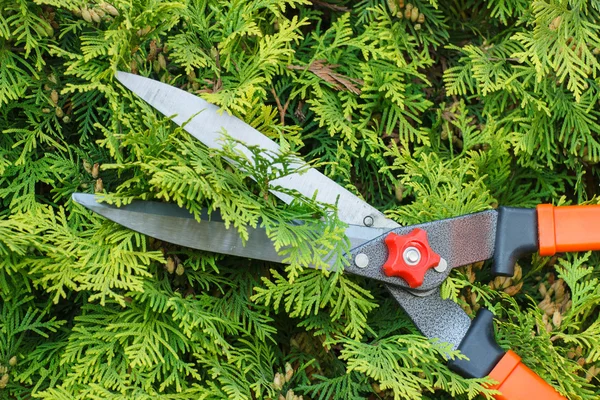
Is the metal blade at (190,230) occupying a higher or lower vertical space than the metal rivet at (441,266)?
lower

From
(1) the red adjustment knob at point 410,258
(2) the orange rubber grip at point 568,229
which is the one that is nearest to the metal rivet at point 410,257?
(1) the red adjustment knob at point 410,258

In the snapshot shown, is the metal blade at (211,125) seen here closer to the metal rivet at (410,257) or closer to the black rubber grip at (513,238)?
the metal rivet at (410,257)

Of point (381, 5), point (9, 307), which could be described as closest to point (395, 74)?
point (381, 5)

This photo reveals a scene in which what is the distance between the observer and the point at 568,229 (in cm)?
161

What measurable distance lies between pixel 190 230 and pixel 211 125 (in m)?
0.25

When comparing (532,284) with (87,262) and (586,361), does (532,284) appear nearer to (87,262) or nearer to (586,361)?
(586,361)

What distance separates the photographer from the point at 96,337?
1.66 metres

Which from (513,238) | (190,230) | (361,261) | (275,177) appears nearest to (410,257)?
(361,261)

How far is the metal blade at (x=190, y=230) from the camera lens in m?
1.57

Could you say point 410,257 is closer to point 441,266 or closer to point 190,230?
point 441,266

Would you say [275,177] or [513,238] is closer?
[275,177]

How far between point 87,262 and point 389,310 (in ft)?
2.45

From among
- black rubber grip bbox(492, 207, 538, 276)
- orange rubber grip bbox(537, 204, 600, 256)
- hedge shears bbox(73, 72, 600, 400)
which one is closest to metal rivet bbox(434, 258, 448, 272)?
hedge shears bbox(73, 72, 600, 400)

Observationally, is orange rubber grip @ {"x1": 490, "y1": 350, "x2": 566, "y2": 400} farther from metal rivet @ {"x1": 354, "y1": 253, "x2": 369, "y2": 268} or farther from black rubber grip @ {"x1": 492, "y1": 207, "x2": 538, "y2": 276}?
metal rivet @ {"x1": 354, "y1": 253, "x2": 369, "y2": 268}
